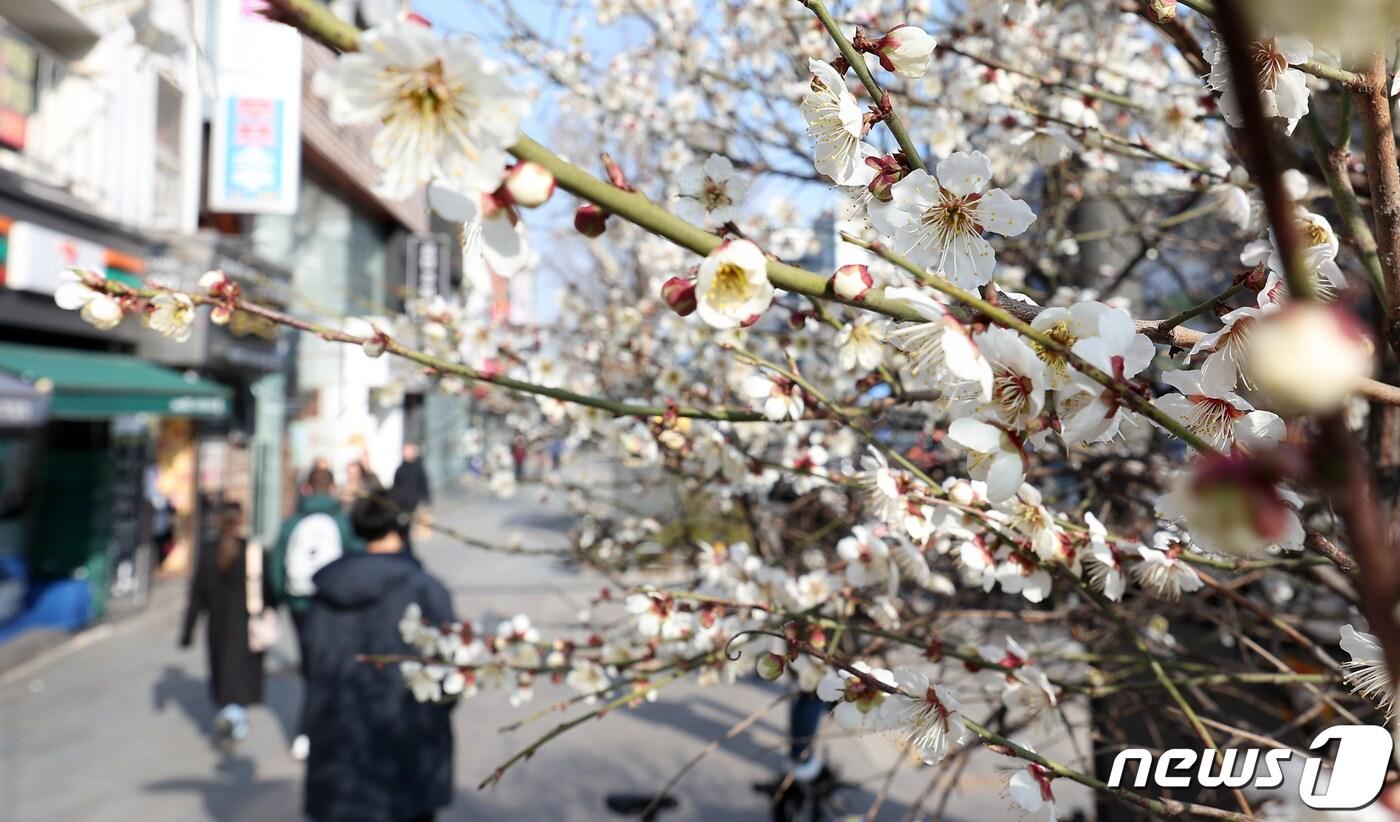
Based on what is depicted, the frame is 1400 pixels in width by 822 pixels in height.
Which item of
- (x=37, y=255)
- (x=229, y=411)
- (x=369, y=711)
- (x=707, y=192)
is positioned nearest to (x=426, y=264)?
(x=229, y=411)

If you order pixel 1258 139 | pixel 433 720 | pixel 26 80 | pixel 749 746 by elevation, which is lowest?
pixel 749 746

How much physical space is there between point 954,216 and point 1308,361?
684 mm

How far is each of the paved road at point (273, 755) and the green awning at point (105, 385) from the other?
6.32 feet

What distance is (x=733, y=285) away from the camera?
0.73 metres

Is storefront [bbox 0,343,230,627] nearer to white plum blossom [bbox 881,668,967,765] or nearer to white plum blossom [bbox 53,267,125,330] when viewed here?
white plum blossom [bbox 53,267,125,330]

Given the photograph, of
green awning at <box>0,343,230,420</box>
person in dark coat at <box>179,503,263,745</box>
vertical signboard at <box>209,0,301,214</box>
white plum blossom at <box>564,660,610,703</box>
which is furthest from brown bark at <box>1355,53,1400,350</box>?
green awning at <box>0,343,230,420</box>

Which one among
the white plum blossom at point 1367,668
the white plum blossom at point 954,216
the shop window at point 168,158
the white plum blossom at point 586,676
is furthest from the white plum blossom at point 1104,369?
the shop window at point 168,158

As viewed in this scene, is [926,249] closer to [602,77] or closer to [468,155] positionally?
[468,155]

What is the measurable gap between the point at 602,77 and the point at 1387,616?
5093 mm

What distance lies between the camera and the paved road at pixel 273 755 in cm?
417

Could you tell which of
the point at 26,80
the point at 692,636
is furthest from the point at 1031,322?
the point at 26,80

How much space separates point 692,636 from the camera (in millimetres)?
2029

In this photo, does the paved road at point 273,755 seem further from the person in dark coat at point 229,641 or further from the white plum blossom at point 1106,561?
the white plum blossom at point 1106,561

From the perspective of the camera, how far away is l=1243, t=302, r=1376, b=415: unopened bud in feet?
1.01
